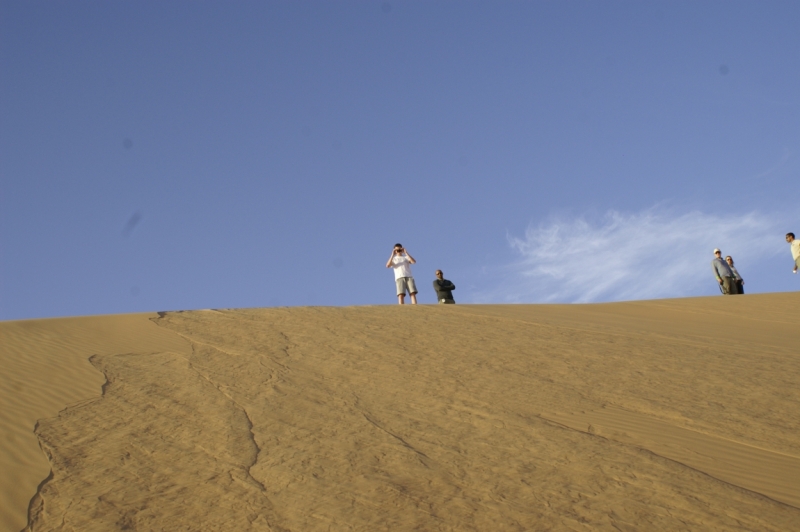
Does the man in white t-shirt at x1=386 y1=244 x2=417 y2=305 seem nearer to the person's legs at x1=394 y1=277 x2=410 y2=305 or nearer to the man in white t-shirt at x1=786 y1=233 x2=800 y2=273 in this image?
the person's legs at x1=394 y1=277 x2=410 y2=305

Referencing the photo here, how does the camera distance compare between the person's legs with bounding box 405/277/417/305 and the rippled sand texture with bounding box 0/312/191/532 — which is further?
the person's legs with bounding box 405/277/417/305

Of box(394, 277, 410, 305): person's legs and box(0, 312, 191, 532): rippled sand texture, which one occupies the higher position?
box(394, 277, 410, 305): person's legs

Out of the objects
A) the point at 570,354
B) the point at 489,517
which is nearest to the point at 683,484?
the point at 489,517

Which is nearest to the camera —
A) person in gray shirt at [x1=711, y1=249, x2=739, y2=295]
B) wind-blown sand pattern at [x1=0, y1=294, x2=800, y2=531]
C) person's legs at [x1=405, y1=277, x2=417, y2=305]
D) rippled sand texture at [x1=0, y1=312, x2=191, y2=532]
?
wind-blown sand pattern at [x1=0, y1=294, x2=800, y2=531]

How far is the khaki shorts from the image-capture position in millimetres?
16312

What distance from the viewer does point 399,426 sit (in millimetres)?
6941

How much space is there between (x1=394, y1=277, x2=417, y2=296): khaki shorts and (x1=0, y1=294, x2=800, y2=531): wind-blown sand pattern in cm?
481

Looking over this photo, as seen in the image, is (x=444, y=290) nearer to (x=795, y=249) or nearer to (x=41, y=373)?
(x=795, y=249)

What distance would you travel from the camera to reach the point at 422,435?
6.72m

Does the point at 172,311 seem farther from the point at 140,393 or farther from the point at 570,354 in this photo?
the point at 570,354

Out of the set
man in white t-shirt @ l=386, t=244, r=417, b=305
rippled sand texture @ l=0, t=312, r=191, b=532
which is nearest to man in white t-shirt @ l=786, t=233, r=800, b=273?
man in white t-shirt @ l=386, t=244, r=417, b=305

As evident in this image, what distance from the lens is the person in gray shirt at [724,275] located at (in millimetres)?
18375

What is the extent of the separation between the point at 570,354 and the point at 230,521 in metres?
6.29

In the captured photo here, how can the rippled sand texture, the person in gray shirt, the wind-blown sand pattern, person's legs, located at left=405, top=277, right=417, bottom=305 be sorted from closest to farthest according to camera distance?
1. the wind-blown sand pattern
2. the rippled sand texture
3. person's legs, located at left=405, top=277, right=417, bottom=305
4. the person in gray shirt
